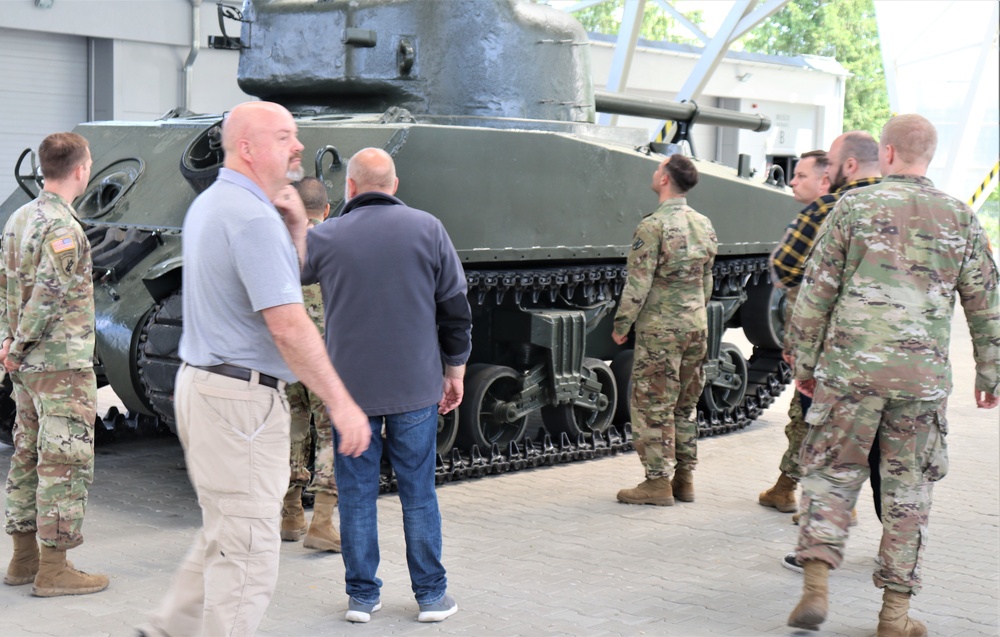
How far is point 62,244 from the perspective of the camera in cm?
551

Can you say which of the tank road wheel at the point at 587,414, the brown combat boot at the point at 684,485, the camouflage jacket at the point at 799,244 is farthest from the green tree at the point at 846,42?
the camouflage jacket at the point at 799,244

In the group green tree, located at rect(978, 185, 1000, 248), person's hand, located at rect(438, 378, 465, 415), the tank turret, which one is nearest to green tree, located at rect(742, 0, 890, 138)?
green tree, located at rect(978, 185, 1000, 248)

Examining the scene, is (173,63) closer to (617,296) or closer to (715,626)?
(617,296)

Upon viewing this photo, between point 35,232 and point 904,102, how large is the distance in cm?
1995

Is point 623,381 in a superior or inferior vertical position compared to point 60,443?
inferior

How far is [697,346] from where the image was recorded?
24.8 feet

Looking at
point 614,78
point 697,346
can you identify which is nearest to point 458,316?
point 697,346

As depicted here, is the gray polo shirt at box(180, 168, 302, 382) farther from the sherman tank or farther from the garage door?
the garage door

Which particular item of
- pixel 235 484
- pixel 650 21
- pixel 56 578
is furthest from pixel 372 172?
pixel 650 21

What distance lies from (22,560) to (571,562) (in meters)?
2.49

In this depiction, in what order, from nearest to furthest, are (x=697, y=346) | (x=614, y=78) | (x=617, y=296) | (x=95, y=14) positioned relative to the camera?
(x=697, y=346) < (x=617, y=296) < (x=95, y=14) < (x=614, y=78)

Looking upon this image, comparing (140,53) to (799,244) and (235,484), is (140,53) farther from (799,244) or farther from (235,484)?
(235,484)

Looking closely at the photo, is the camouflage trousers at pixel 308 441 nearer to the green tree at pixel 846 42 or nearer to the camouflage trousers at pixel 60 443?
the camouflage trousers at pixel 60 443

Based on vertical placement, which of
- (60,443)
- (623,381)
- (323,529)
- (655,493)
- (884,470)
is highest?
(884,470)
